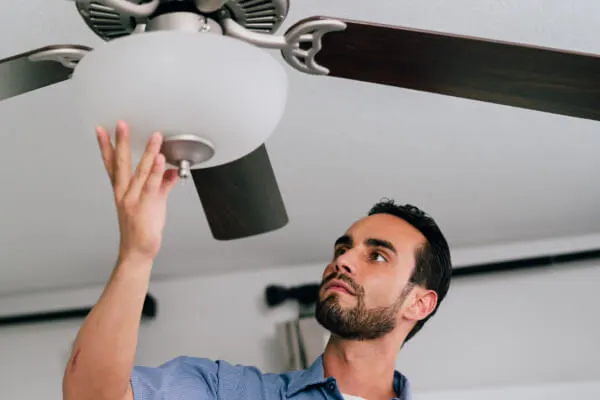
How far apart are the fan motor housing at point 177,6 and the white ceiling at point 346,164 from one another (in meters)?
0.35

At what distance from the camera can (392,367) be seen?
1.41m

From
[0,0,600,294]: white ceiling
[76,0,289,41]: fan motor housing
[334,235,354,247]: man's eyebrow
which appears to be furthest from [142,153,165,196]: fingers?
[334,235,354,247]: man's eyebrow

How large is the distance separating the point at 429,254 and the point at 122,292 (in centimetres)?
83

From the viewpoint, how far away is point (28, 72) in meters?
0.91

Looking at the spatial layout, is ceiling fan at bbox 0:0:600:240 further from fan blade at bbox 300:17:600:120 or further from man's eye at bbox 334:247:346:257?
man's eye at bbox 334:247:346:257

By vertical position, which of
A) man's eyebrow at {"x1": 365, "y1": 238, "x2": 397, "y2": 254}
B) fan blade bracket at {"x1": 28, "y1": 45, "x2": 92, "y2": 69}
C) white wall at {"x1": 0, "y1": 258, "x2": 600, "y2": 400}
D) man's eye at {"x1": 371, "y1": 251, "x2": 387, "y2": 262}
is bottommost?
white wall at {"x1": 0, "y1": 258, "x2": 600, "y2": 400}

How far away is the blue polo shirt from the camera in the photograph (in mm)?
1000

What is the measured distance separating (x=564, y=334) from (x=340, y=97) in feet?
3.61

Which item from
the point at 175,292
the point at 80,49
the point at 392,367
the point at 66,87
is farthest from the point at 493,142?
the point at 175,292

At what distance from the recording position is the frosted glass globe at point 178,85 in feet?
2.24

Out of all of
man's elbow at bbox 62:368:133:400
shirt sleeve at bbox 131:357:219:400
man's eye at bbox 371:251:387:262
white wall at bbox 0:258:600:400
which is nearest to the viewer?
man's elbow at bbox 62:368:133:400

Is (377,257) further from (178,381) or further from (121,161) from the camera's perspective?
(121,161)

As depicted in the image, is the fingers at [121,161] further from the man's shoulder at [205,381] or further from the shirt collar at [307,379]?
the shirt collar at [307,379]

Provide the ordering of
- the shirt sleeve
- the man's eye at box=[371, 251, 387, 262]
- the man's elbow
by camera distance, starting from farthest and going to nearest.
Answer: the man's eye at box=[371, 251, 387, 262] → the shirt sleeve → the man's elbow
